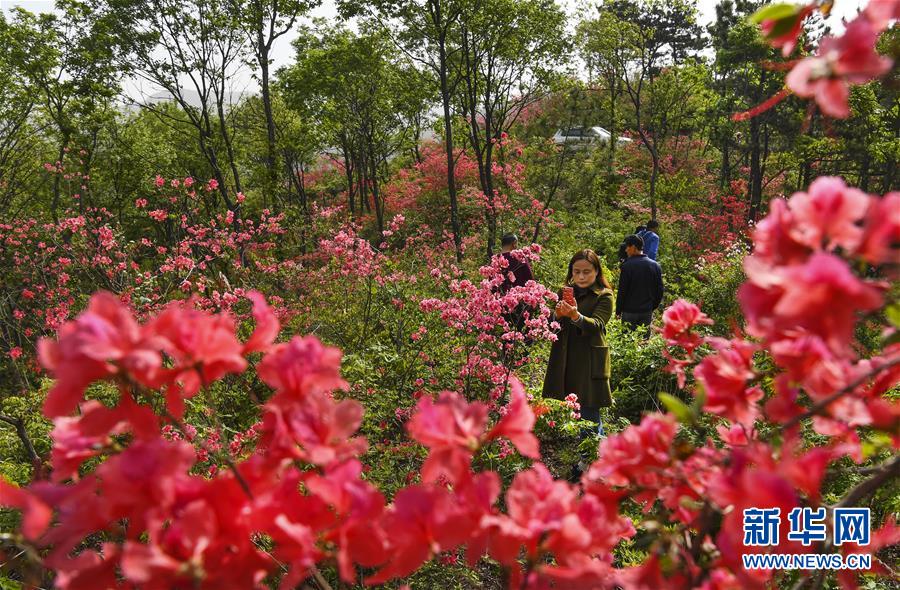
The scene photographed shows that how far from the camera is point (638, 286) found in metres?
5.75

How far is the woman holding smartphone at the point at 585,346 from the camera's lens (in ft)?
11.8

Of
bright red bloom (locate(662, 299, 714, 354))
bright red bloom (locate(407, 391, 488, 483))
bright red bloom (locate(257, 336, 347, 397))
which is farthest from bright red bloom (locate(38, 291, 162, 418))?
bright red bloom (locate(662, 299, 714, 354))

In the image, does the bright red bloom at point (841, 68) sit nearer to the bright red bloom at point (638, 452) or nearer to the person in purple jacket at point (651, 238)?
the bright red bloom at point (638, 452)

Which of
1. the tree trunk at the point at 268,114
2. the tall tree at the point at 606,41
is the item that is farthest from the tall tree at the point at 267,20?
the tall tree at the point at 606,41

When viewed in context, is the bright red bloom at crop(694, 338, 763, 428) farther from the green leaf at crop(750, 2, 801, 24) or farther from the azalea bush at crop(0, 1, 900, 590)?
the green leaf at crop(750, 2, 801, 24)

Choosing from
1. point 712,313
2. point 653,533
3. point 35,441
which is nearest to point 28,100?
point 35,441

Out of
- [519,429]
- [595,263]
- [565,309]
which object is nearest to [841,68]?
[519,429]

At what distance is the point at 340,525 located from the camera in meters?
0.60

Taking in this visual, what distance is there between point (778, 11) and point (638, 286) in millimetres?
5447

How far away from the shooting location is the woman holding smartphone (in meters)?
3.58

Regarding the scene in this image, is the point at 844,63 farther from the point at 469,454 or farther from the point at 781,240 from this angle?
the point at 469,454

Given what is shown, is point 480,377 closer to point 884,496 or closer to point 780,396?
point 884,496

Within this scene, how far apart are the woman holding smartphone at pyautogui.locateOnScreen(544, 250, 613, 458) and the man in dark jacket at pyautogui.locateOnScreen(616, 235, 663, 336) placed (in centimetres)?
207

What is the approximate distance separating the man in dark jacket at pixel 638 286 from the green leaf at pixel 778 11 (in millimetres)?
5109
